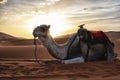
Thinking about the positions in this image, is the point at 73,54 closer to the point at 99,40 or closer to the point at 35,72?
the point at 99,40

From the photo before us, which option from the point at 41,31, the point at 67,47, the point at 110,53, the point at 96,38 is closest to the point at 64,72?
the point at 67,47

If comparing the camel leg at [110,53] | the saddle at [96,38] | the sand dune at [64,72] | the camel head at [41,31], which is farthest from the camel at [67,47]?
the sand dune at [64,72]

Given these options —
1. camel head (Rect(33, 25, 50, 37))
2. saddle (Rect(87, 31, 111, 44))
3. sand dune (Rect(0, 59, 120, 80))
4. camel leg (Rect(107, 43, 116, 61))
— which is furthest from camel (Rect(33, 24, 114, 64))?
sand dune (Rect(0, 59, 120, 80))

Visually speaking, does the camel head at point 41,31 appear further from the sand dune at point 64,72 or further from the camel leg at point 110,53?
the camel leg at point 110,53

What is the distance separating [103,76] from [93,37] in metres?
3.42

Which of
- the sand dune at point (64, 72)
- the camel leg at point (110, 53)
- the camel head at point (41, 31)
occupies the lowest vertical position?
the sand dune at point (64, 72)

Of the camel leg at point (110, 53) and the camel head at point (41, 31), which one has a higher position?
the camel head at point (41, 31)

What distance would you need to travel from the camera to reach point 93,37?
1213 cm

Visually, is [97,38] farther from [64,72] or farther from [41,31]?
[64,72]

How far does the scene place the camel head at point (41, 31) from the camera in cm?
1180

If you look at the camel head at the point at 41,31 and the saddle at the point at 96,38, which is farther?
the saddle at the point at 96,38

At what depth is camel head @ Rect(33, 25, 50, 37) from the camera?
11.8 m

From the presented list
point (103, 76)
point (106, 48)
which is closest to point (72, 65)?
point (106, 48)

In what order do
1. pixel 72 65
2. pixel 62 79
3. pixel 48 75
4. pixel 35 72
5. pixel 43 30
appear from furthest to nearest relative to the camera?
pixel 43 30
pixel 72 65
pixel 35 72
pixel 48 75
pixel 62 79
